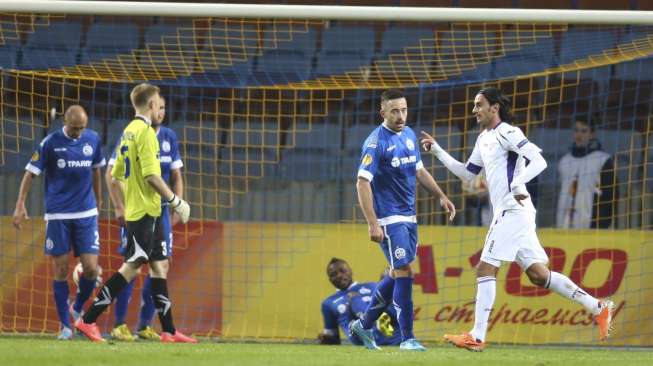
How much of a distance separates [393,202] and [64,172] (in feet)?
10.4

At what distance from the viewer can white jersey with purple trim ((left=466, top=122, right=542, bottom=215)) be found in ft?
29.3

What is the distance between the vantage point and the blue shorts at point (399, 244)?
369 inches

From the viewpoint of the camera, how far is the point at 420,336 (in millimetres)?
11969

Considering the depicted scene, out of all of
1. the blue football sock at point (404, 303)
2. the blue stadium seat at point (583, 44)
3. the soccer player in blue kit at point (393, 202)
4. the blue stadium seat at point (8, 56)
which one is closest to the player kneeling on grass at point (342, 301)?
the soccer player in blue kit at point (393, 202)

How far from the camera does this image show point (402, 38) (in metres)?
14.7

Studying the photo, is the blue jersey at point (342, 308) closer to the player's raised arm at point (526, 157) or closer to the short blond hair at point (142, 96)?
the player's raised arm at point (526, 157)

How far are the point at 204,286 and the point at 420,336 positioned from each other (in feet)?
7.00

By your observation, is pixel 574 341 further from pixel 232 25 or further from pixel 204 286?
pixel 232 25

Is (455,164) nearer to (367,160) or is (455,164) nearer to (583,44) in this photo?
(367,160)

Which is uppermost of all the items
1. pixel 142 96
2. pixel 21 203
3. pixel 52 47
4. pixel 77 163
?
pixel 52 47

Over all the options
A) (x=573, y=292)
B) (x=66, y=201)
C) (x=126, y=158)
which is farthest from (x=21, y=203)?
(x=573, y=292)

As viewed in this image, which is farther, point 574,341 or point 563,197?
point 563,197

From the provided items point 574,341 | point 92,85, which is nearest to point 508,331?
point 574,341

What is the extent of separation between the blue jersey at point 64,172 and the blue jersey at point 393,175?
2.84m
